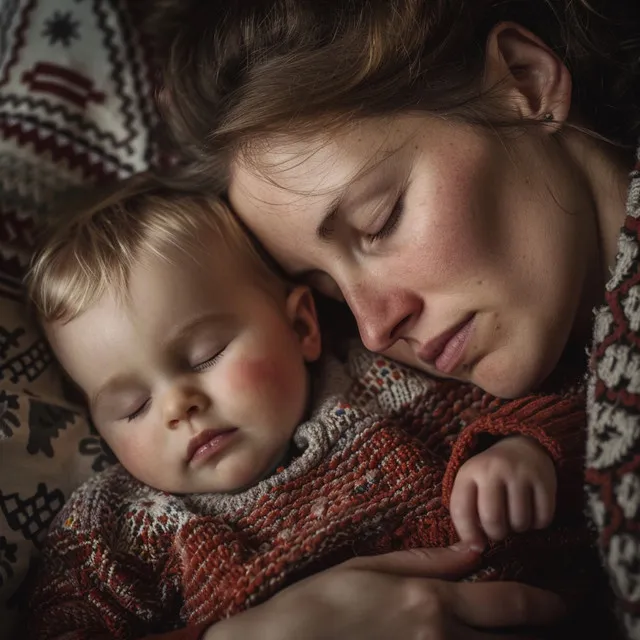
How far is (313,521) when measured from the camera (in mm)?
979

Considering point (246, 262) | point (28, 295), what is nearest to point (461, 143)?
point (246, 262)

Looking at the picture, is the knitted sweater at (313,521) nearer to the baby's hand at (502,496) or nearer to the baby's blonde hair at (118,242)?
the baby's hand at (502,496)

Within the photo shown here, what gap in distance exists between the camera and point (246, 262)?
45.8 inches

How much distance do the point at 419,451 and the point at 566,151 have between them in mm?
486

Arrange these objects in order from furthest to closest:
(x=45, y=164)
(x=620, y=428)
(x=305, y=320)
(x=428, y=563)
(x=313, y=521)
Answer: (x=45, y=164)
(x=305, y=320)
(x=313, y=521)
(x=428, y=563)
(x=620, y=428)

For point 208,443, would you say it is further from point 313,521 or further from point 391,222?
point 391,222

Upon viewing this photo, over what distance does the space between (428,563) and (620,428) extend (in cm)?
29

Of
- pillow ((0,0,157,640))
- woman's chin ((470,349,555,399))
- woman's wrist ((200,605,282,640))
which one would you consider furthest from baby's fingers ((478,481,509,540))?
pillow ((0,0,157,640))

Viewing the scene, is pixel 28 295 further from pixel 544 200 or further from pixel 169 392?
pixel 544 200

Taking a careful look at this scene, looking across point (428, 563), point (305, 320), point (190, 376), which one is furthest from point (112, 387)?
point (428, 563)

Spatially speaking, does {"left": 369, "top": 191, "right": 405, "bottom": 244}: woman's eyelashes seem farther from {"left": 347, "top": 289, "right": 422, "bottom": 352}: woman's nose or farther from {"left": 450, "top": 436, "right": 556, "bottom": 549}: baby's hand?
{"left": 450, "top": 436, "right": 556, "bottom": 549}: baby's hand

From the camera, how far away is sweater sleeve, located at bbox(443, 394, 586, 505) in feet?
2.95

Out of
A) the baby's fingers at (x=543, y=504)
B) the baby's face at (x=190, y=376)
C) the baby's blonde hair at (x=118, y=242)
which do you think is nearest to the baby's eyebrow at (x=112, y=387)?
the baby's face at (x=190, y=376)

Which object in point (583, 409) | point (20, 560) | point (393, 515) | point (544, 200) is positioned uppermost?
point (544, 200)
